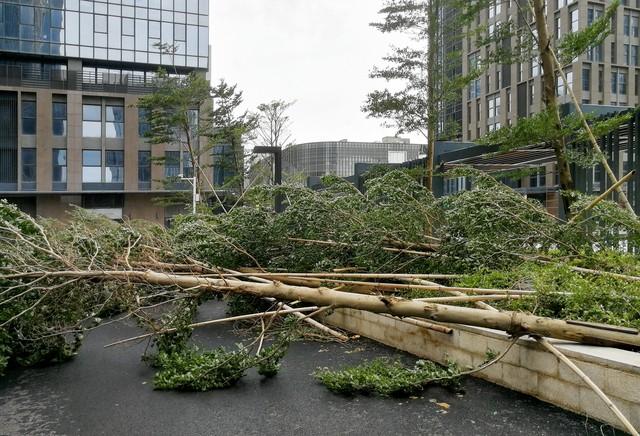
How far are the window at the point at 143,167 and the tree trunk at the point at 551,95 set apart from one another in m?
31.6

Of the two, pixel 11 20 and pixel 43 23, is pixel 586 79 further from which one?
pixel 11 20

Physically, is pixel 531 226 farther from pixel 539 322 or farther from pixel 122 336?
pixel 122 336

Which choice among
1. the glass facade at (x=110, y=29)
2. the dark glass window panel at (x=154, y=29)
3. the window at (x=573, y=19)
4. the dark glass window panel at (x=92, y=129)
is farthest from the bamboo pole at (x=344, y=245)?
the window at (x=573, y=19)

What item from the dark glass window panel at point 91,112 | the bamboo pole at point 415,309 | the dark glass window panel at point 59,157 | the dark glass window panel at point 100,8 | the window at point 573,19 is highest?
the window at point 573,19

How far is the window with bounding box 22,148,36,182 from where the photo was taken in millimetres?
34250

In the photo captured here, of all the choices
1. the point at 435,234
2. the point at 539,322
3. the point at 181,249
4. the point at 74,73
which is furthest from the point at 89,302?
the point at 74,73

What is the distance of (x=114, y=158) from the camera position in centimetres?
3597

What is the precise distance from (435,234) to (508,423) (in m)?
3.17

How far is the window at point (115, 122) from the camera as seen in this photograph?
3616 cm

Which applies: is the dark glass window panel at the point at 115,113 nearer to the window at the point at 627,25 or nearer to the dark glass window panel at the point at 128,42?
the dark glass window panel at the point at 128,42

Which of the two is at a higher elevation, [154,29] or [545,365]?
[154,29]

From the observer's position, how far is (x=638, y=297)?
416cm

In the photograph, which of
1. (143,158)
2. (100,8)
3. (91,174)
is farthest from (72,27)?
(91,174)

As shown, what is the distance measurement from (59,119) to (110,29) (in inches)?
275
